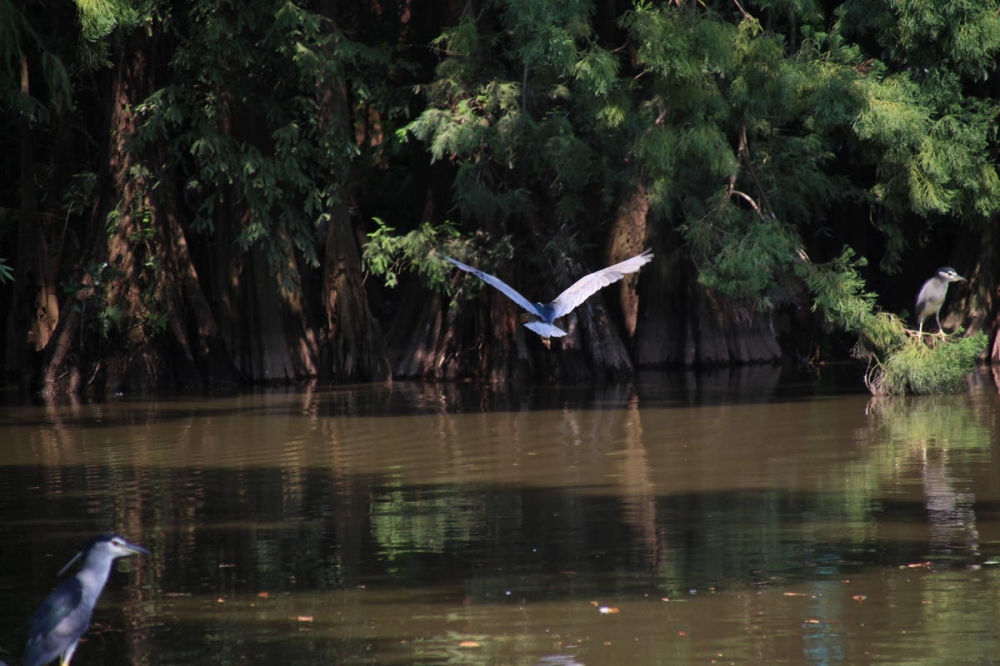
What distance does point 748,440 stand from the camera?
36.1 feet

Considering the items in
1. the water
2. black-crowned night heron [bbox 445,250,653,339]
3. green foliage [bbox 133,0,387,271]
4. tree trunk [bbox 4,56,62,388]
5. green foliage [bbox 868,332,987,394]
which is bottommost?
the water

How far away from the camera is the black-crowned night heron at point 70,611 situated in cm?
465

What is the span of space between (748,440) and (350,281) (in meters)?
7.86

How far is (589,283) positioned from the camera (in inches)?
407

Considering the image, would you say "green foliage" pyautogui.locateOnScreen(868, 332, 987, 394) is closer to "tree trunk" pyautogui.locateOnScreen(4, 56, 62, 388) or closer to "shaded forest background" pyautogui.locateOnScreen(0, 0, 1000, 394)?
"shaded forest background" pyautogui.locateOnScreen(0, 0, 1000, 394)

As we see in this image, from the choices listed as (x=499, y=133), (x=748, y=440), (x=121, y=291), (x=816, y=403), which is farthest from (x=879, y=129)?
(x=121, y=291)

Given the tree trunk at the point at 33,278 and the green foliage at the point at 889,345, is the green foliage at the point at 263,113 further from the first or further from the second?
the green foliage at the point at 889,345

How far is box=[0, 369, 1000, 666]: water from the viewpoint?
5426 millimetres

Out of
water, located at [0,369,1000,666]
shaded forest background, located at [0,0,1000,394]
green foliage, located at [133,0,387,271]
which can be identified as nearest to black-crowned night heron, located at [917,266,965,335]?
shaded forest background, located at [0,0,1000,394]

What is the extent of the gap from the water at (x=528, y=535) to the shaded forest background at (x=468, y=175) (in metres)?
3.69

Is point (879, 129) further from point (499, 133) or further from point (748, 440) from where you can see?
point (748, 440)

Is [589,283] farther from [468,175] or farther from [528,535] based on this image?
[468,175]

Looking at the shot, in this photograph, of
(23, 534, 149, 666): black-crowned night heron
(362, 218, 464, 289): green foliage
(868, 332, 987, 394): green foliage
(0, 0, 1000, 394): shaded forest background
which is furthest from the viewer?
(362, 218, 464, 289): green foliage

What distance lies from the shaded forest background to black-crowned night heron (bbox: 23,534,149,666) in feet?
33.4
